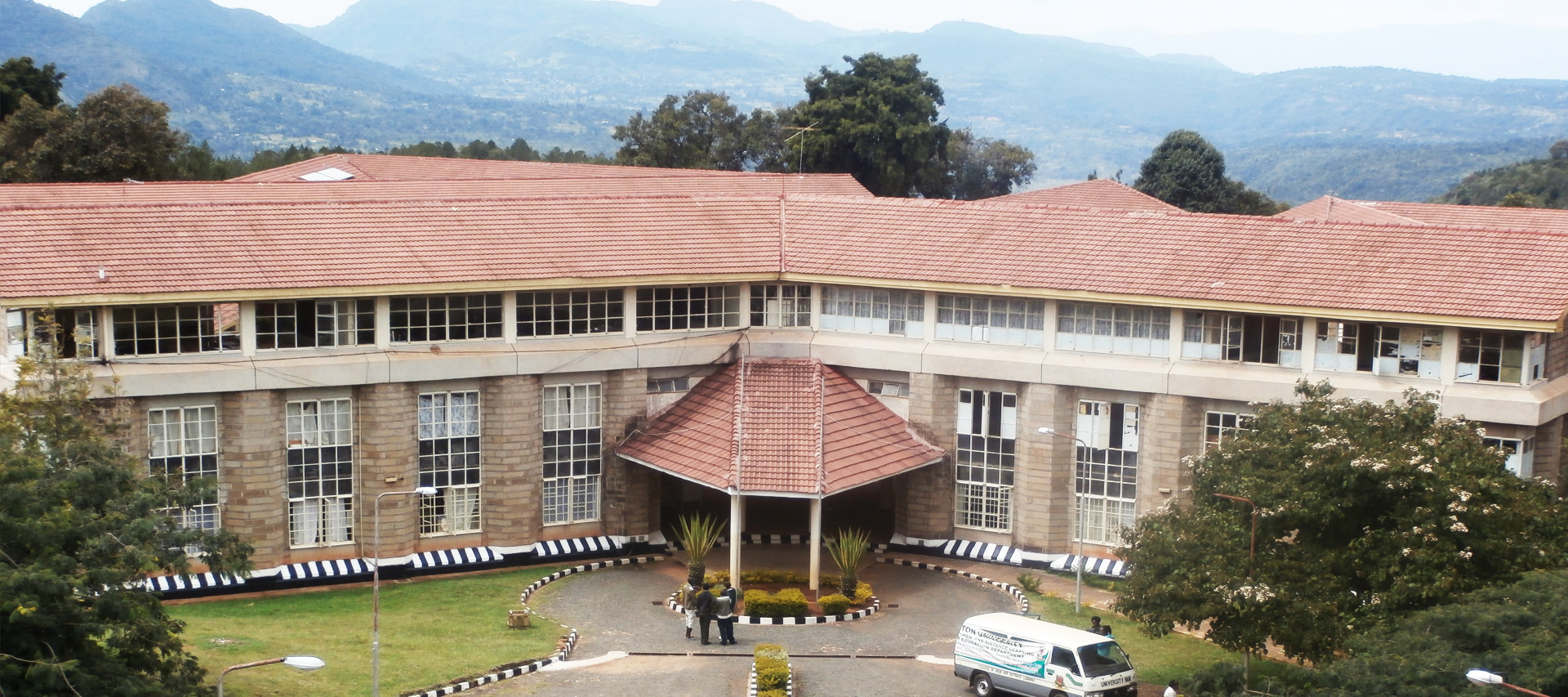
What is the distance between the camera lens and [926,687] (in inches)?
1591

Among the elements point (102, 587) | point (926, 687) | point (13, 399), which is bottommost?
point (926, 687)

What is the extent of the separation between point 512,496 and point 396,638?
812 centimetres

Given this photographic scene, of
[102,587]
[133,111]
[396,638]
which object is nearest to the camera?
[102,587]

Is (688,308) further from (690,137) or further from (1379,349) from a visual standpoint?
(690,137)

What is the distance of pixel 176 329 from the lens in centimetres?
4578

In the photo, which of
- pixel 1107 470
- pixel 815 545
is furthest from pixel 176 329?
pixel 1107 470

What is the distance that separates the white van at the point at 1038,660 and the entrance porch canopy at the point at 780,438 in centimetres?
805

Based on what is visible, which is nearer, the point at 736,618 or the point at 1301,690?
the point at 1301,690

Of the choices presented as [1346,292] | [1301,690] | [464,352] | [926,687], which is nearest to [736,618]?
[926,687]

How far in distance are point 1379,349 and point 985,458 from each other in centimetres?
1179

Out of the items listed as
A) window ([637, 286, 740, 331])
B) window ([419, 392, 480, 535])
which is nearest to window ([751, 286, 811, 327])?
window ([637, 286, 740, 331])

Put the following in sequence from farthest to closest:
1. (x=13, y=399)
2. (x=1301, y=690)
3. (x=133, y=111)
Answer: (x=133, y=111) < (x=13, y=399) < (x=1301, y=690)

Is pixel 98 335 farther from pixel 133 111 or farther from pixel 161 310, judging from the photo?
pixel 133 111

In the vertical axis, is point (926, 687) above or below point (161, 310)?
below
